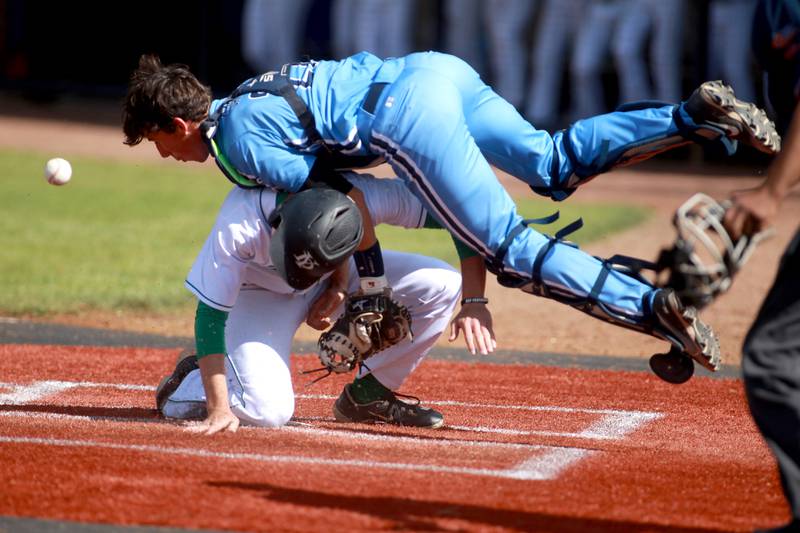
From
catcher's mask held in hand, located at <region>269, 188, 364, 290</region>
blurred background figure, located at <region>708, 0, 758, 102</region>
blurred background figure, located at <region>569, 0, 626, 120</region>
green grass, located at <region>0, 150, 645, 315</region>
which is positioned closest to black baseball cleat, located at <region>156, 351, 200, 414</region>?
catcher's mask held in hand, located at <region>269, 188, 364, 290</region>

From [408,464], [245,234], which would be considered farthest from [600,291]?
[245,234]

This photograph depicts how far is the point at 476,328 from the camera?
5148 millimetres

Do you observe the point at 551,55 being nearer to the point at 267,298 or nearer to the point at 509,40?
the point at 509,40

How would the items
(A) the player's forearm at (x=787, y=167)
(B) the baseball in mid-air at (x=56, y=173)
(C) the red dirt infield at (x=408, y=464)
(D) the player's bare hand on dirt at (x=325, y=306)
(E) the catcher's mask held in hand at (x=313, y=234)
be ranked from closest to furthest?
(A) the player's forearm at (x=787, y=167) → (C) the red dirt infield at (x=408, y=464) → (E) the catcher's mask held in hand at (x=313, y=234) → (D) the player's bare hand on dirt at (x=325, y=306) → (B) the baseball in mid-air at (x=56, y=173)

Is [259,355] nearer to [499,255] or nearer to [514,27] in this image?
[499,255]

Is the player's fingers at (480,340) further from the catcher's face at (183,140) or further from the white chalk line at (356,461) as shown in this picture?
the catcher's face at (183,140)

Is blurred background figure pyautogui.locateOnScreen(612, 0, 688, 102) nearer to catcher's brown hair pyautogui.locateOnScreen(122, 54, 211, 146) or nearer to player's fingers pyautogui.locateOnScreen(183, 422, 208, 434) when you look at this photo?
catcher's brown hair pyautogui.locateOnScreen(122, 54, 211, 146)

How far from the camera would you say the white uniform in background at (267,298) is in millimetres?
5297

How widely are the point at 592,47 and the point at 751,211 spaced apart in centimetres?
1789

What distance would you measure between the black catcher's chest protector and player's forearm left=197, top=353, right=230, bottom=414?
76 cm

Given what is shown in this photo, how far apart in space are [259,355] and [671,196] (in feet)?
43.7

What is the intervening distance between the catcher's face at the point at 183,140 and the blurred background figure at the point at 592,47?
16101 millimetres

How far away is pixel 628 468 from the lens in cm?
498

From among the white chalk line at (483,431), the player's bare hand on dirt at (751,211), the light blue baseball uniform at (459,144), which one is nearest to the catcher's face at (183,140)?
the light blue baseball uniform at (459,144)
